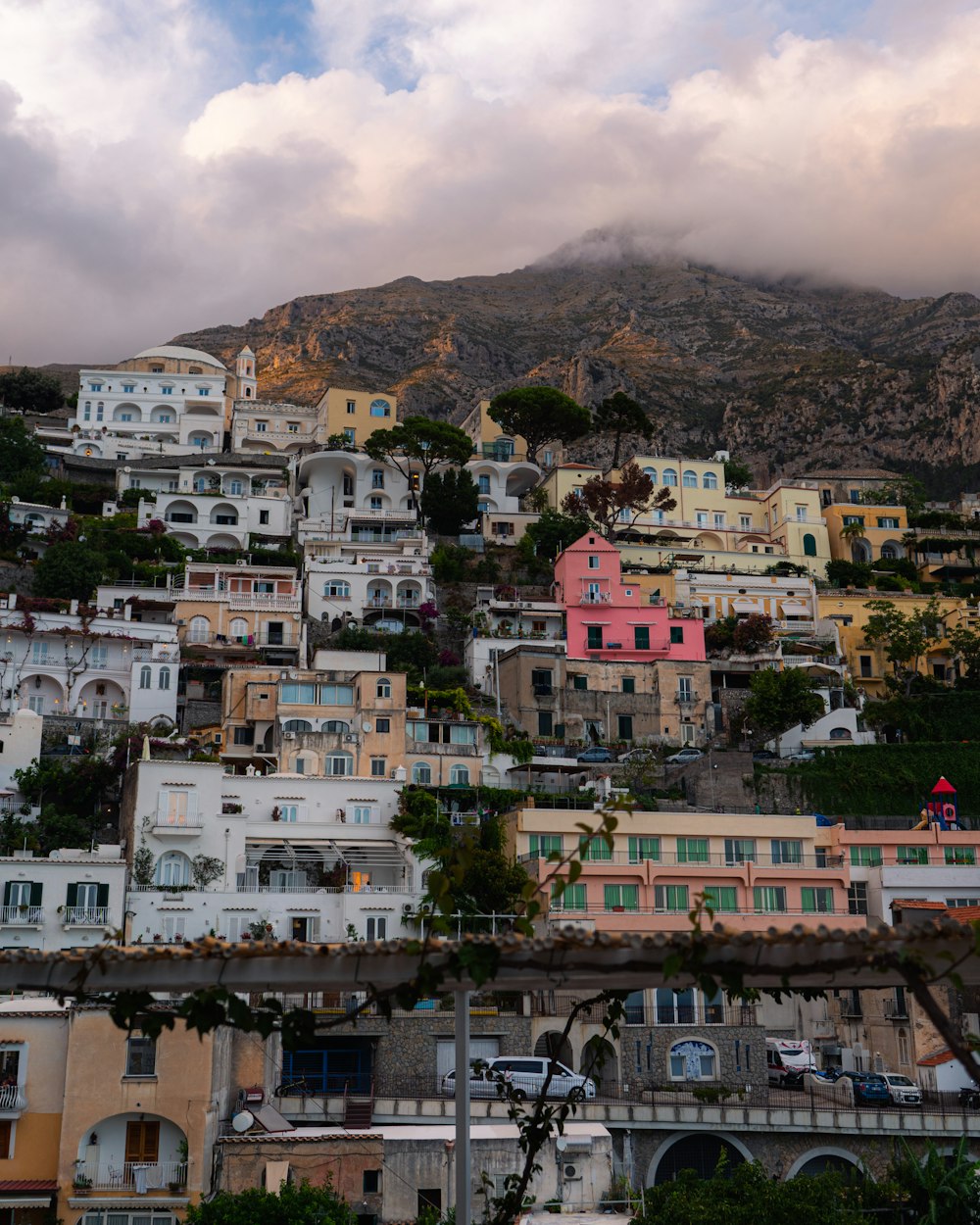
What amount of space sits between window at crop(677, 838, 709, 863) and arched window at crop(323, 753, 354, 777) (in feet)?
41.3

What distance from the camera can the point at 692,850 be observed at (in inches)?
1864

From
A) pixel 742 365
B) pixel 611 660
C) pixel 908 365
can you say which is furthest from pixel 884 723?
pixel 742 365

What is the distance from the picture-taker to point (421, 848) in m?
44.6

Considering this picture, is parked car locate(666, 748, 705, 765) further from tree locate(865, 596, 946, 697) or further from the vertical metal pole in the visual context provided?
the vertical metal pole

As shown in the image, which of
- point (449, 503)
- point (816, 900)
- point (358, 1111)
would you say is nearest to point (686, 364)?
point (449, 503)

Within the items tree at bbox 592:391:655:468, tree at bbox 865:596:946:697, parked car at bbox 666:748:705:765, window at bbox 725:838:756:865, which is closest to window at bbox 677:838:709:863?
window at bbox 725:838:756:865

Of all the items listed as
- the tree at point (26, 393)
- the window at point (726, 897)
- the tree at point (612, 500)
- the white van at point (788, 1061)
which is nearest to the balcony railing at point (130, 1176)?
the white van at point (788, 1061)

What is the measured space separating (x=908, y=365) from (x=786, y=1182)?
118m

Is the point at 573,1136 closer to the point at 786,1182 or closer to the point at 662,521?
the point at 786,1182

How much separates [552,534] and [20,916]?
42.9 metres

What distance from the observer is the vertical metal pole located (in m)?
10.7

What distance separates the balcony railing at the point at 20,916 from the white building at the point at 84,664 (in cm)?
1703

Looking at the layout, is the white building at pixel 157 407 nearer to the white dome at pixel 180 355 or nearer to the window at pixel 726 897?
the white dome at pixel 180 355

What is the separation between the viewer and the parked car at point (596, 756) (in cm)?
5675
